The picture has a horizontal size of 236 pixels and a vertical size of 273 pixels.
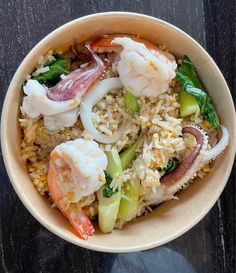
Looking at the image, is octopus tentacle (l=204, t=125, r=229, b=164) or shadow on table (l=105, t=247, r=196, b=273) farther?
shadow on table (l=105, t=247, r=196, b=273)

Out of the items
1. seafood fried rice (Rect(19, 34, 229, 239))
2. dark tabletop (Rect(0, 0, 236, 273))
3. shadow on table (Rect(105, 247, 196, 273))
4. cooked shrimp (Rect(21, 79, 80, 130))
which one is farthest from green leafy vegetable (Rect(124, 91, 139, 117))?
shadow on table (Rect(105, 247, 196, 273))

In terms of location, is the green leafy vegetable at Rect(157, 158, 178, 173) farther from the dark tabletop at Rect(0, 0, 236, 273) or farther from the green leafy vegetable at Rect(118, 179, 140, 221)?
the dark tabletop at Rect(0, 0, 236, 273)

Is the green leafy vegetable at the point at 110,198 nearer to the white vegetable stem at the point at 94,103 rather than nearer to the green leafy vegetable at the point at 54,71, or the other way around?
the white vegetable stem at the point at 94,103

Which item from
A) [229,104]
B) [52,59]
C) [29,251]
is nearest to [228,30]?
[229,104]

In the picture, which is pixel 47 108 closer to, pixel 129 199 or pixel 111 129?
pixel 111 129

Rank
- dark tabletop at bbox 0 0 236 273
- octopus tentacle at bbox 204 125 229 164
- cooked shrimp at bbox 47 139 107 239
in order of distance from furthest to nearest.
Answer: dark tabletop at bbox 0 0 236 273 → octopus tentacle at bbox 204 125 229 164 → cooked shrimp at bbox 47 139 107 239

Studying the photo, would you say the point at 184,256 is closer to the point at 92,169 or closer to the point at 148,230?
the point at 148,230

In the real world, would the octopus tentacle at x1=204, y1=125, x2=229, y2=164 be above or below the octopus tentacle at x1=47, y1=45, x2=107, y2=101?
below

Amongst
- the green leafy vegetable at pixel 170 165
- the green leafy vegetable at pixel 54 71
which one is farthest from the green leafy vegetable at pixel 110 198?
the green leafy vegetable at pixel 54 71

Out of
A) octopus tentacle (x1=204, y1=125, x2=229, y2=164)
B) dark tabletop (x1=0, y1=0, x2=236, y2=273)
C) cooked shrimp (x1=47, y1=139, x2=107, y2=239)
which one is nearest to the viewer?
cooked shrimp (x1=47, y1=139, x2=107, y2=239)
